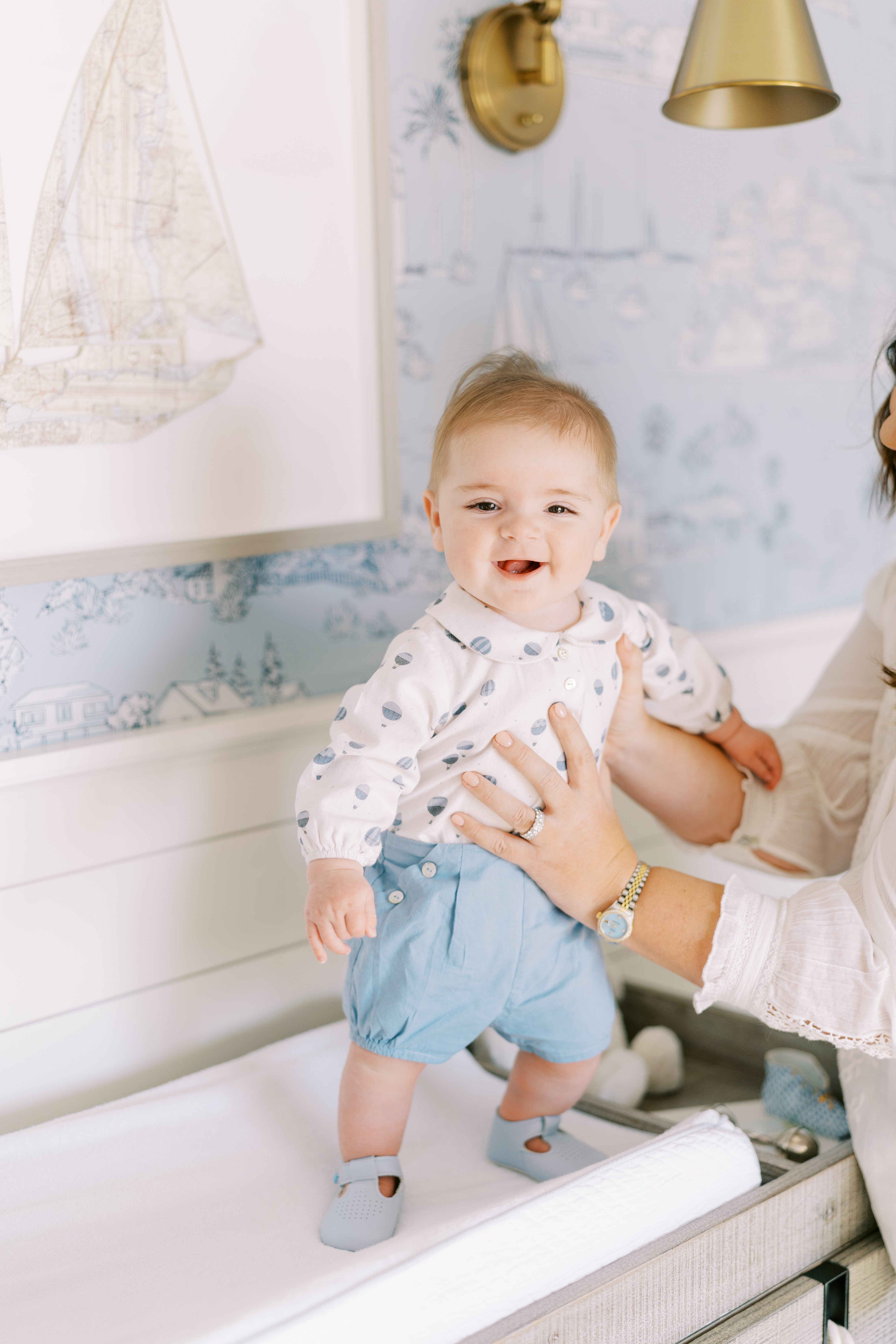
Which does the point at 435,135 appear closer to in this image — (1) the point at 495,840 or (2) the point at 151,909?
(1) the point at 495,840

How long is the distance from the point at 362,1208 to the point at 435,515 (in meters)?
0.66

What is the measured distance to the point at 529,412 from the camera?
3.53 feet

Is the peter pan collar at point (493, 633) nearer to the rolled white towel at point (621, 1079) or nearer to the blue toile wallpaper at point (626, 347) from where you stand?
the blue toile wallpaper at point (626, 347)

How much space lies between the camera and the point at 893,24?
2029mm

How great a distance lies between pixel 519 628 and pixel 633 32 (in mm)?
1050

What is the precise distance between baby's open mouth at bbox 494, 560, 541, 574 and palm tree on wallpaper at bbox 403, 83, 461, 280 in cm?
57

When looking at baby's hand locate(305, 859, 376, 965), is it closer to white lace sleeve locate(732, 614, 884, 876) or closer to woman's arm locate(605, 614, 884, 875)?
woman's arm locate(605, 614, 884, 875)

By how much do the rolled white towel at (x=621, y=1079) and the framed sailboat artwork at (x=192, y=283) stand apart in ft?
2.48

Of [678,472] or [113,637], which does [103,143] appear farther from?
[678,472]

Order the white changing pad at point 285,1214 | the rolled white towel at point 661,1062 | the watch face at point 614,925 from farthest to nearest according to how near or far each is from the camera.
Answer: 1. the rolled white towel at point 661,1062
2. the watch face at point 614,925
3. the white changing pad at point 285,1214

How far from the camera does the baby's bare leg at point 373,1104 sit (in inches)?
43.8

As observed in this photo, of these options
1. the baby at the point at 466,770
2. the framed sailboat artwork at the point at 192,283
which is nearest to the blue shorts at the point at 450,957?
the baby at the point at 466,770

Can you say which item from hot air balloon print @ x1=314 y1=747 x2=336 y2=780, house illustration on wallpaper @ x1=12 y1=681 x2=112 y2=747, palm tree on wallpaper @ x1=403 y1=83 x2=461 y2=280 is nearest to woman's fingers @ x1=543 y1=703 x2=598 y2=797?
hot air balloon print @ x1=314 y1=747 x2=336 y2=780

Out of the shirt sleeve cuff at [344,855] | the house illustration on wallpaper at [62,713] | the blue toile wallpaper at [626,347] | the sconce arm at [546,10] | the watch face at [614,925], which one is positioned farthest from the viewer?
the sconce arm at [546,10]
